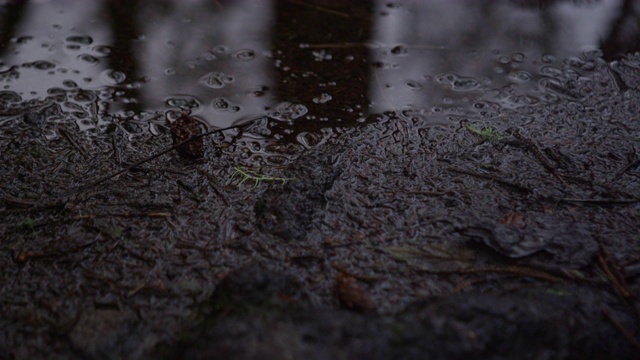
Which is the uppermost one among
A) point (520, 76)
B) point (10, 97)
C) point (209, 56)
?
point (520, 76)

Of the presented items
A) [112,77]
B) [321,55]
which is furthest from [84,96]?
[321,55]

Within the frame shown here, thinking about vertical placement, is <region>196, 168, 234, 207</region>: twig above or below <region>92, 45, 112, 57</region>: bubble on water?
below

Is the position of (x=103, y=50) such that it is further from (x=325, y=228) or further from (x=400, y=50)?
(x=325, y=228)

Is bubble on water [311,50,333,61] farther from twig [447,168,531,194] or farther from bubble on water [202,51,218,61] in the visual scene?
twig [447,168,531,194]

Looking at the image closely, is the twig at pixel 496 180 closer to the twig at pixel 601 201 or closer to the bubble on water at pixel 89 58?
the twig at pixel 601 201

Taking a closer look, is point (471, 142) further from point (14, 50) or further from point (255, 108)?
point (14, 50)

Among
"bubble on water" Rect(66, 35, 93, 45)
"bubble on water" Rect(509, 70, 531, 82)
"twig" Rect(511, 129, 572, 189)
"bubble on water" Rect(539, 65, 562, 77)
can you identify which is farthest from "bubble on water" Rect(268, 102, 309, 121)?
"bubble on water" Rect(539, 65, 562, 77)
